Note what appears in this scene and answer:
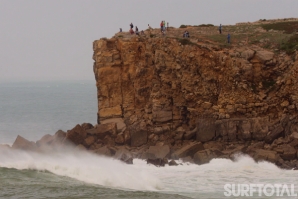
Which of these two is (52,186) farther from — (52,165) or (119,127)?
(119,127)

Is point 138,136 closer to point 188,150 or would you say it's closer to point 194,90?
point 188,150

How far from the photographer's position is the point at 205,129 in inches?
1640

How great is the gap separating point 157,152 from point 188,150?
81.7 inches

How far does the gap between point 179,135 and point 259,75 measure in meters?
6.89

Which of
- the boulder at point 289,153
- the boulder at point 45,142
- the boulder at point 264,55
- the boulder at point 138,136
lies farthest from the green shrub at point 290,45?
the boulder at point 45,142

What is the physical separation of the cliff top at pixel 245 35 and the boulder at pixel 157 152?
7.75 m

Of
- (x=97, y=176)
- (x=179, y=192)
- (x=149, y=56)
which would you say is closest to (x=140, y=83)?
(x=149, y=56)

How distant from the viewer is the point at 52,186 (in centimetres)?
3077

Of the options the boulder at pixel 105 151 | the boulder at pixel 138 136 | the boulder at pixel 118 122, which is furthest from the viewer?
the boulder at pixel 118 122

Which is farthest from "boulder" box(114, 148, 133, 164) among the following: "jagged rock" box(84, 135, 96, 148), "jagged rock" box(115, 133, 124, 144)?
"jagged rock" box(84, 135, 96, 148)

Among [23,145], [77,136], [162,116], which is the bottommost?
[23,145]

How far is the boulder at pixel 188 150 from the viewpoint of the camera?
40062mm

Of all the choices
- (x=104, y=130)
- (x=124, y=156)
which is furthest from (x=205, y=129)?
(x=104, y=130)

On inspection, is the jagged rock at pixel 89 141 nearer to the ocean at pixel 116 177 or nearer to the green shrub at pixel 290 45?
the ocean at pixel 116 177
